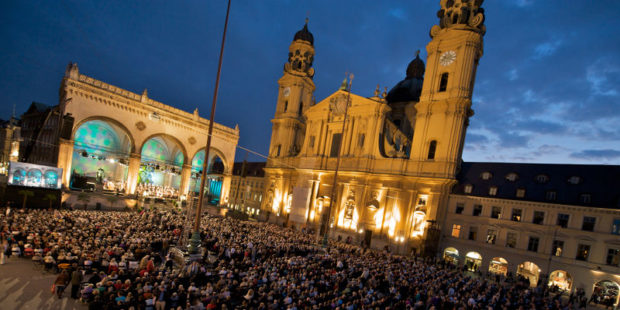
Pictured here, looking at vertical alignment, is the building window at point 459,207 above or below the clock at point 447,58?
below

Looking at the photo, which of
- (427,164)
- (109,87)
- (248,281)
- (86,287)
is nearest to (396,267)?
(248,281)

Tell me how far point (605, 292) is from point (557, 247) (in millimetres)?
4095

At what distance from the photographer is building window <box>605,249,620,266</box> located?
22625 millimetres

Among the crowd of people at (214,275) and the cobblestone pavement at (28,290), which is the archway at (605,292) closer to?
the crowd of people at (214,275)

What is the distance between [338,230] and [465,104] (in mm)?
19915

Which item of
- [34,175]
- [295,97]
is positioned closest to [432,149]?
[295,97]

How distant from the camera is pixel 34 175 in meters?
26.2

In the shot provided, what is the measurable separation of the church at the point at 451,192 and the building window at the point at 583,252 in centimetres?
10

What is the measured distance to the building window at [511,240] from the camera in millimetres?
27016

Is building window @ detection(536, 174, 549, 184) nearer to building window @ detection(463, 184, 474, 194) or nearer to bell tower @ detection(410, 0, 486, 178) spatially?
building window @ detection(463, 184, 474, 194)

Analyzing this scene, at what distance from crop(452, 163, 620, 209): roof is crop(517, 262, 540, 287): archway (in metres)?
6.07

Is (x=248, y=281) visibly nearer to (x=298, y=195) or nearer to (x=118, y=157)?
(x=298, y=195)

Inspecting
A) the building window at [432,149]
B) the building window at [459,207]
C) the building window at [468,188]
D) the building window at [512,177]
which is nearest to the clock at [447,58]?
the building window at [432,149]

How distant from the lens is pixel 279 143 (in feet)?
153
